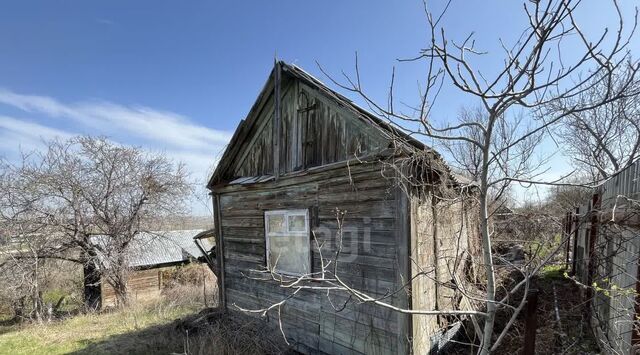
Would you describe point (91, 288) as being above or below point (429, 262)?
below

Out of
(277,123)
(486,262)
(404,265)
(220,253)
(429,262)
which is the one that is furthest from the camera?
(220,253)

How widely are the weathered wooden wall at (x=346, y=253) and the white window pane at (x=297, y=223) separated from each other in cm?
22

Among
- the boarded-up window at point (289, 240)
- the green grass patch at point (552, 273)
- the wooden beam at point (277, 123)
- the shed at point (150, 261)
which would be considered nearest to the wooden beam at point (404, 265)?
the boarded-up window at point (289, 240)

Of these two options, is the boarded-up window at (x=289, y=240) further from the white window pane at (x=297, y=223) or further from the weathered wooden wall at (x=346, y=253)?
the weathered wooden wall at (x=346, y=253)

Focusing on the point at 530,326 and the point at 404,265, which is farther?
the point at 404,265

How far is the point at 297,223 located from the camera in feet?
22.9

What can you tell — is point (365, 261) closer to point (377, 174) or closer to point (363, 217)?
point (363, 217)

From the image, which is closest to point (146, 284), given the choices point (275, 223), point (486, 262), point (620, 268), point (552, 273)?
point (275, 223)

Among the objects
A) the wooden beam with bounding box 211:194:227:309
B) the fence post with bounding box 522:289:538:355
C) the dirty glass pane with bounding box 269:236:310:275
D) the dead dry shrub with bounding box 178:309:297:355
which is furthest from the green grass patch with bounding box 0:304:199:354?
the fence post with bounding box 522:289:538:355

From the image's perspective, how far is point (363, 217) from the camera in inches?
A: 228

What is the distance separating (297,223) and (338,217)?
1.23 metres

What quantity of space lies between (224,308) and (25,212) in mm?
11826

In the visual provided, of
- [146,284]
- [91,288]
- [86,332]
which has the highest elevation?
Answer: [86,332]

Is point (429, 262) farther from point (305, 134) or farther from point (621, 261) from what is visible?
point (305, 134)
